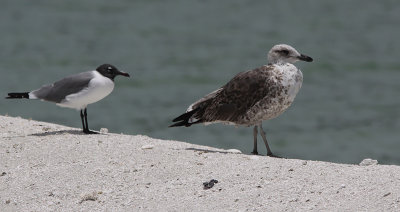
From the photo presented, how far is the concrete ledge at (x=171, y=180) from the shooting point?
6.82 metres

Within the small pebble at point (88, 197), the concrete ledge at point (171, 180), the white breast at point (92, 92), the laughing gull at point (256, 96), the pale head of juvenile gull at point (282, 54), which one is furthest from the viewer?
Result: the white breast at point (92, 92)

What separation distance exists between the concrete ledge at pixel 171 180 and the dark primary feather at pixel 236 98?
385mm

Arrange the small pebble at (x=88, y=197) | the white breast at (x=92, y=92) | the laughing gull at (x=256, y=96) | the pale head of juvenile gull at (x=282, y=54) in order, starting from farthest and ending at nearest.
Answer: the white breast at (x=92, y=92) → the pale head of juvenile gull at (x=282, y=54) → the laughing gull at (x=256, y=96) → the small pebble at (x=88, y=197)

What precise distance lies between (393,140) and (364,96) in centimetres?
277

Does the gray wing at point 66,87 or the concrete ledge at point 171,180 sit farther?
the gray wing at point 66,87

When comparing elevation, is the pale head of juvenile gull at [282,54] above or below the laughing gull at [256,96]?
above

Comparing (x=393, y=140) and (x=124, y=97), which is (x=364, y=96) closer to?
(x=393, y=140)

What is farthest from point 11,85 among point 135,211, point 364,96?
point 135,211

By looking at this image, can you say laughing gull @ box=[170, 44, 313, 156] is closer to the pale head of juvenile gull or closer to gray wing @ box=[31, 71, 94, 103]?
the pale head of juvenile gull

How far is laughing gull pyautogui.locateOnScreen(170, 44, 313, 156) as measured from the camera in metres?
8.57

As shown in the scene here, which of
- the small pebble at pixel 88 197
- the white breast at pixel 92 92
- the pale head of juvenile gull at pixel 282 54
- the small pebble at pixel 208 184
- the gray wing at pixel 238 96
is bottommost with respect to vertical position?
the small pebble at pixel 88 197

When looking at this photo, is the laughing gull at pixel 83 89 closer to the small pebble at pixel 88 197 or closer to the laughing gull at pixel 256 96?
the laughing gull at pixel 256 96

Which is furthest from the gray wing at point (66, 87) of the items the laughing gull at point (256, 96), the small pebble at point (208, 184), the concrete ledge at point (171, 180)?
the small pebble at point (208, 184)

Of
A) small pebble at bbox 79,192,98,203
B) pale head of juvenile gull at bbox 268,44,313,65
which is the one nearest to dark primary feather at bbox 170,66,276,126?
pale head of juvenile gull at bbox 268,44,313,65
